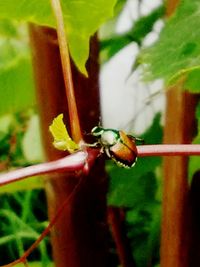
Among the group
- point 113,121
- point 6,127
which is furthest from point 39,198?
point 113,121

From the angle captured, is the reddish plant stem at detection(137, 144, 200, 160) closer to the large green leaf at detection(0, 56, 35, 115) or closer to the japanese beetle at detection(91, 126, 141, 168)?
the japanese beetle at detection(91, 126, 141, 168)

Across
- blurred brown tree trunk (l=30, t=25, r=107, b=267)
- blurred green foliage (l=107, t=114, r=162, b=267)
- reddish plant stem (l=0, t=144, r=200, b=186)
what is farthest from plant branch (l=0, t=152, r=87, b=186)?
blurred green foliage (l=107, t=114, r=162, b=267)

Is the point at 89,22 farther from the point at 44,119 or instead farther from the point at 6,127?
the point at 6,127

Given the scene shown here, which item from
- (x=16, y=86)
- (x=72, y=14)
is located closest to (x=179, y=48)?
(x=72, y=14)

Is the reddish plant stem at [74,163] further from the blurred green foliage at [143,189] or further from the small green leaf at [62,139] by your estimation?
the blurred green foliage at [143,189]

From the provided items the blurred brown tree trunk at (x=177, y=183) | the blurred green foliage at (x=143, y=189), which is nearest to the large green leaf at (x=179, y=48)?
the blurred brown tree trunk at (x=177, y=183)

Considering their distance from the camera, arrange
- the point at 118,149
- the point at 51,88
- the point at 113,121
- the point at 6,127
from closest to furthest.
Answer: the point at 118,149
the point at 51,88
the point at 6,127
the point at 113,121
